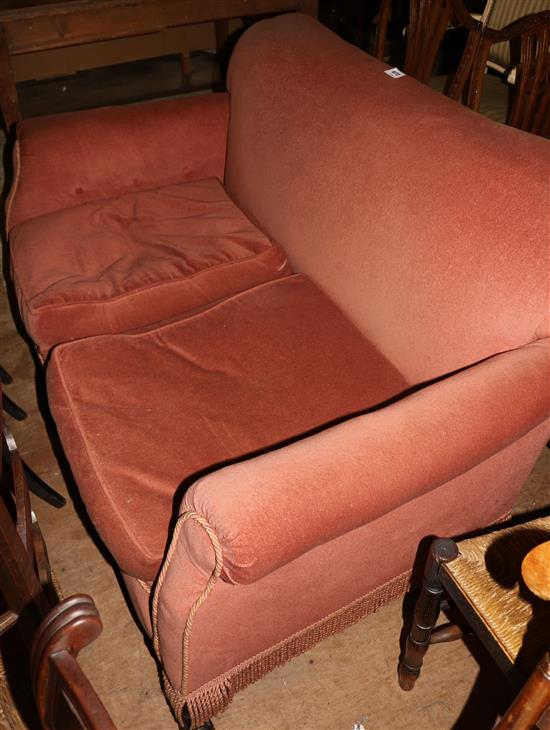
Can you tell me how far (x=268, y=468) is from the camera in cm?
88

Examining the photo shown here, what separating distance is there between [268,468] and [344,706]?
0.74 meters

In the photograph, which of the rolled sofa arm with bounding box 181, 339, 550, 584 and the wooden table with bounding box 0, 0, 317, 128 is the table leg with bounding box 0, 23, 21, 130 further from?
the rolled sofa arm with bounding box 181, 339, 550, 584

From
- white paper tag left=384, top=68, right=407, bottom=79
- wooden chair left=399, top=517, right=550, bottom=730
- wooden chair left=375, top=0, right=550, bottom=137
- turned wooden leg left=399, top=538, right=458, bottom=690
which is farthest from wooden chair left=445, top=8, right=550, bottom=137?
turned wooden leg left=399, top=538, right=458, bottom=690

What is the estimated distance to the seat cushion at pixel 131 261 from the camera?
1.48 metres

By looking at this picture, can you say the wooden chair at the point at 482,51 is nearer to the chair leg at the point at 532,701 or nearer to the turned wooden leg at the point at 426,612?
the turned wooden leg at the point at 426,612

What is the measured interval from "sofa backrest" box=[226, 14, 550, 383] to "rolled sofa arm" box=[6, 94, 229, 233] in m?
0.13

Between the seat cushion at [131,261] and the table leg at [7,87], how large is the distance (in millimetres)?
875

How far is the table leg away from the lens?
2.20 m

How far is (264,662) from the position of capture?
119 centimetres

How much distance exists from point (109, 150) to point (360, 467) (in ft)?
4.23

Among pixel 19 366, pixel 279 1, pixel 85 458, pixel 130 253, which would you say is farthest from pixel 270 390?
pixel 279 1

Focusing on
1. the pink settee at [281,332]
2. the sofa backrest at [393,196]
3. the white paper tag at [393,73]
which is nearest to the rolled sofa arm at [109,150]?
the pink settee at [281,332]

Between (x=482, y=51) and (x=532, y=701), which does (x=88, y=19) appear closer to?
(x=482, y=51)

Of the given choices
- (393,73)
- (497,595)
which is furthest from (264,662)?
(393,73)
